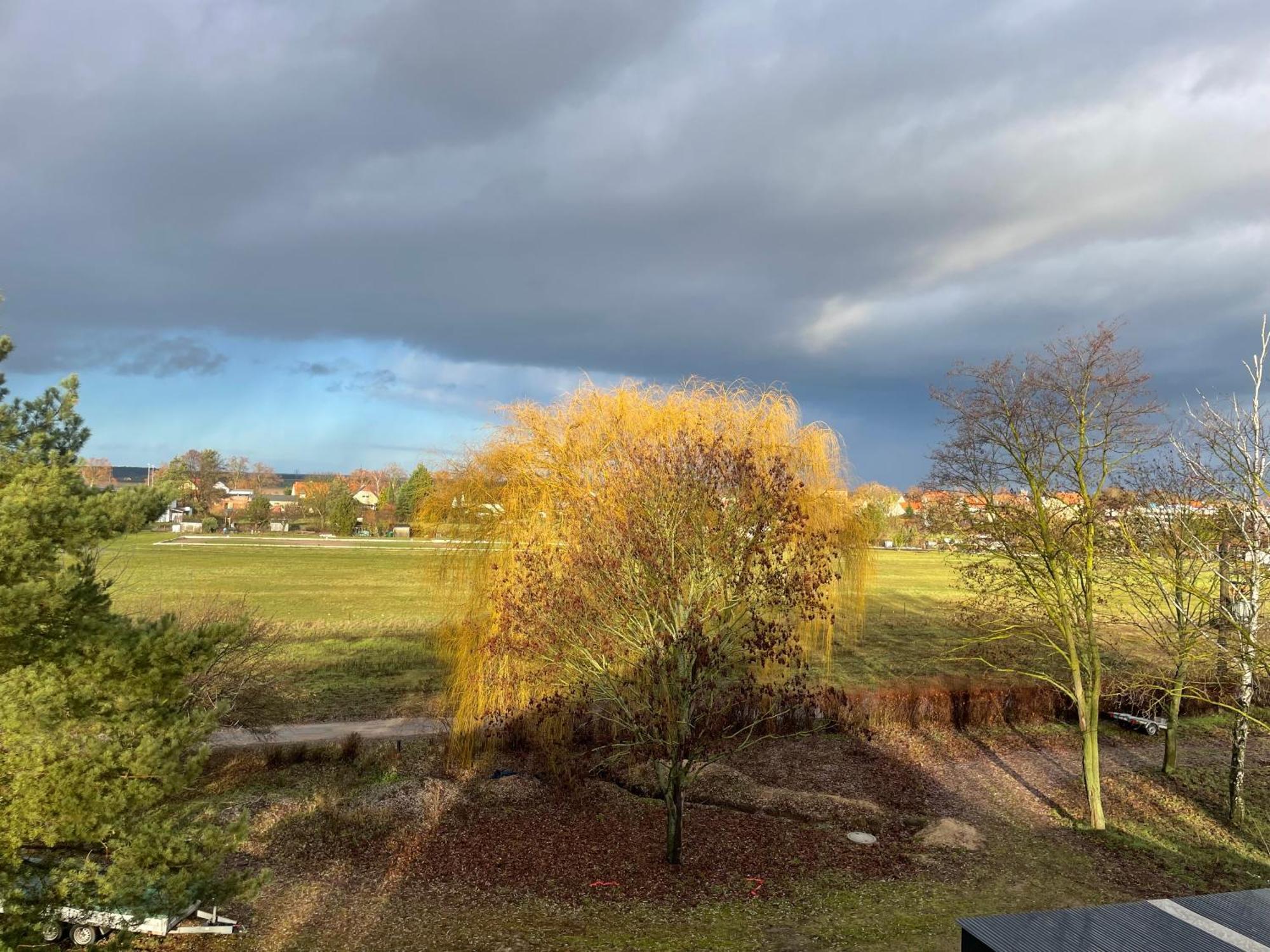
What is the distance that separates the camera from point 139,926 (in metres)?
8.65

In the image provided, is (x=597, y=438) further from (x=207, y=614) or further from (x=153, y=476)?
(x=207, y=614)

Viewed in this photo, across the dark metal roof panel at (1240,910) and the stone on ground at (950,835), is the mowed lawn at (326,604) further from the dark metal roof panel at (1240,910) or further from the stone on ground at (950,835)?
the dark metal roof panel at (1240,910)

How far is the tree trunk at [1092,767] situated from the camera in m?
16.3

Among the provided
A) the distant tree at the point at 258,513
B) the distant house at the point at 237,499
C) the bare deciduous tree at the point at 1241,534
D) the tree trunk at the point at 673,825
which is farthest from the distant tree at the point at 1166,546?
the distant house at the point at 237,499

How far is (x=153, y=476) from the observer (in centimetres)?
815

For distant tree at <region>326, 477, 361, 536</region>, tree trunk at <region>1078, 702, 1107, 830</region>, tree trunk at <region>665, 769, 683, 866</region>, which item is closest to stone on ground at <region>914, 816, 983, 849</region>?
tree trunk at <region>1078, 702, 1107, 830</region>

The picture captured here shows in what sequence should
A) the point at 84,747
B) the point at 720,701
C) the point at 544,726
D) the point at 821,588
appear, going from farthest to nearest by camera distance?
the point at 821,588 → the point at 544,726 → the point at 720,701 → the point at 84,747

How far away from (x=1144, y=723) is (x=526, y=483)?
20796 mm

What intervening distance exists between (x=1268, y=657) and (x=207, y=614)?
22203mm

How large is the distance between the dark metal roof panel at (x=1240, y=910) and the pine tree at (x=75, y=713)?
10.6 meters

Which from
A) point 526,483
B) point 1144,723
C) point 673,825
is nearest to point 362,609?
point 526,483

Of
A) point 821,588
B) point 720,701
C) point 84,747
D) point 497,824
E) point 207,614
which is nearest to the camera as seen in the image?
point 84,747

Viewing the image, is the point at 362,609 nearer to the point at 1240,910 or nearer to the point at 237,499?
the point at 1240,910

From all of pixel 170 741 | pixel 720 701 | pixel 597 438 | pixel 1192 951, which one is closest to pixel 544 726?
pixel 720 701
